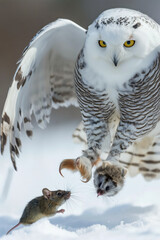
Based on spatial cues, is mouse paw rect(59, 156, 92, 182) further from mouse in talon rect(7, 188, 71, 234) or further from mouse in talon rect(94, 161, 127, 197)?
mouse in talon rect(7, 188, 71, 234)

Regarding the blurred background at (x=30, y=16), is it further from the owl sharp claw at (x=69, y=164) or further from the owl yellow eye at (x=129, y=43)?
the owl yellow eye at (x=129, y=43)

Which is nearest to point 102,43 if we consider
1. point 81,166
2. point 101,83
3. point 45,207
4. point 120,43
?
point 120,43

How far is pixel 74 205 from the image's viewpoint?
11.8ft

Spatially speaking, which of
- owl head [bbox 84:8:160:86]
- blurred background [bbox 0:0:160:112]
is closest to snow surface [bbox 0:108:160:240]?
owl head [bbox 84:8:160:86]

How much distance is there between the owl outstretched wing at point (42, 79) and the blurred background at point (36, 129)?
1.99 feet

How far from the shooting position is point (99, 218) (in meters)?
3.48

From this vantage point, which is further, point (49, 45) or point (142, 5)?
point (142, 5)

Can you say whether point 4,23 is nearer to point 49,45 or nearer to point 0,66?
point 0,66

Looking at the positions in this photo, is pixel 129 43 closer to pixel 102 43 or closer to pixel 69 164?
pixel 102 43

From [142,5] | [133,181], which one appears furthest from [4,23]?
[133,181]

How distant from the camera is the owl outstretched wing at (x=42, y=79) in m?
3.34

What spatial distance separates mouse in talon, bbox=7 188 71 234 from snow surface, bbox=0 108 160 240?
57mm

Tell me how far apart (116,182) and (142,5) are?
6.96m

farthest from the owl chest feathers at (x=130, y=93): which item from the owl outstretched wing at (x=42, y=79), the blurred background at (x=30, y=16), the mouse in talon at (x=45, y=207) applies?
the blurred background at (x=30, y=16)
